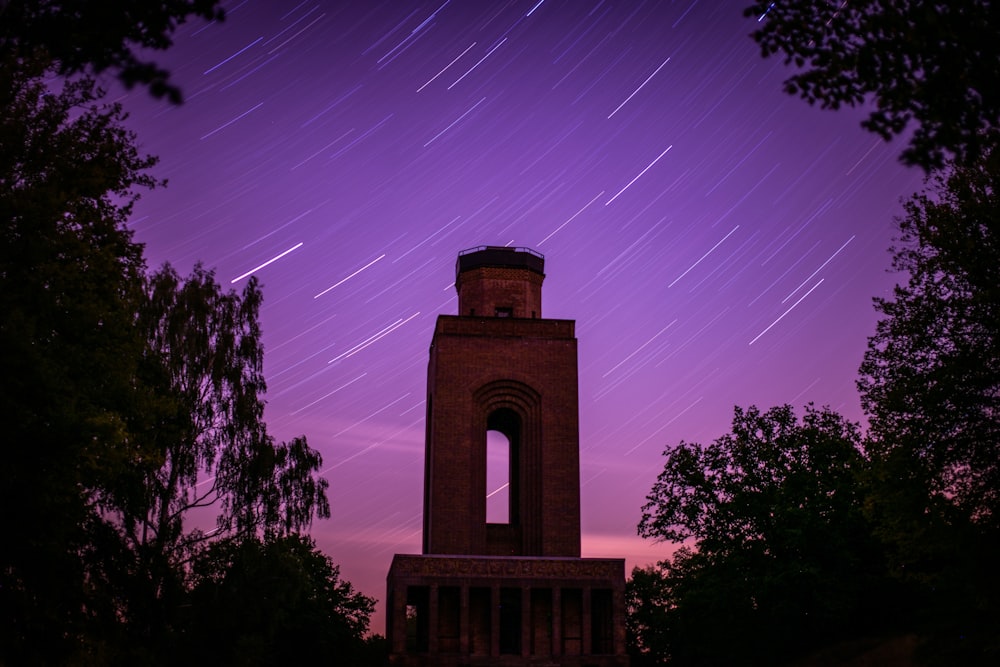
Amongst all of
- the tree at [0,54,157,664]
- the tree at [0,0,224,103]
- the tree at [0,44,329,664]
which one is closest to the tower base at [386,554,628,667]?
the tree at [0,44,329,664]

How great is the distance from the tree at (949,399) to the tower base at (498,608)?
1634cm

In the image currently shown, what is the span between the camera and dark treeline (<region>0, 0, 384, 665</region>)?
13336mm

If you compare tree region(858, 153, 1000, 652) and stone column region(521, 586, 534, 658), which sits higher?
tree region(858, 153, 1000, 652)

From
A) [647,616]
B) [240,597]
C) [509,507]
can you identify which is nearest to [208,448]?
[240,597]

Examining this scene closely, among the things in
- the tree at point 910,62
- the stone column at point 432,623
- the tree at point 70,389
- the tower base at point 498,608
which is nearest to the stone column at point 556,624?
the tower base at point 498,608

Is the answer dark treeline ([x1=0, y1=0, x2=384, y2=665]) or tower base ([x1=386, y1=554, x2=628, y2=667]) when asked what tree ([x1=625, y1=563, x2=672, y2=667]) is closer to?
tower base ([x1=386, y1=554, x2=628, y2=667])

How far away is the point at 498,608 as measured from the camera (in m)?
37.3

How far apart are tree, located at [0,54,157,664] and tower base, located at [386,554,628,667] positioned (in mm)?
20997

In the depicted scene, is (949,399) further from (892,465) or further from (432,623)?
(432,623)

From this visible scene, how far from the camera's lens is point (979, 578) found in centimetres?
2134

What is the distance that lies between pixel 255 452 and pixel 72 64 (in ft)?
63.8

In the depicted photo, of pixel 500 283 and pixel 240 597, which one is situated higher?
pixel 500 283

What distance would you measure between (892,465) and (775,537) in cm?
1534

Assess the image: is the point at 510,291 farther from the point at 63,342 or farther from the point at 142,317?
the point at 63,342
